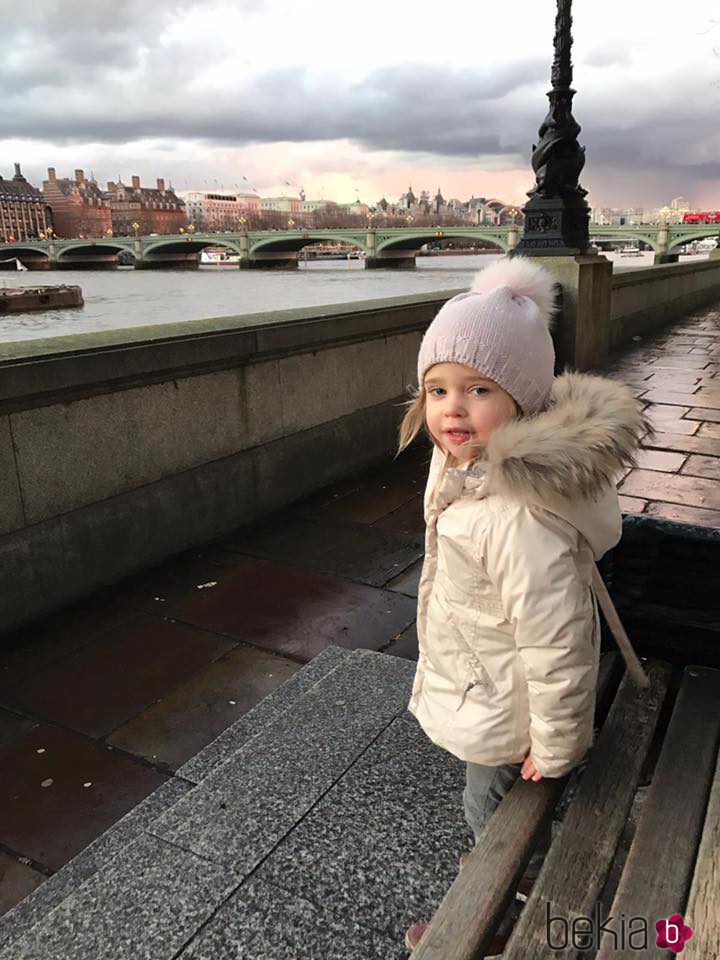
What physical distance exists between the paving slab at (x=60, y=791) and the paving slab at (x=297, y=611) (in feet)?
2.64

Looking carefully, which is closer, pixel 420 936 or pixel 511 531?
pixel 511 531

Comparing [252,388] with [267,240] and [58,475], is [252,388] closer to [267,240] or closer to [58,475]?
[58,475]

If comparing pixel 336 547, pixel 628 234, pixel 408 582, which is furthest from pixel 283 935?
pixel 628 234

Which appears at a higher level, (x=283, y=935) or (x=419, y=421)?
(x=419, y=421)

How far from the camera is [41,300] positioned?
36406 mm

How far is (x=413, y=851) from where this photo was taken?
1770mm

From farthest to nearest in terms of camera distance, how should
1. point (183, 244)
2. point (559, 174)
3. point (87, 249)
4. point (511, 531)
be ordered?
1. point (87, 249)
2. point (183, 244)
3. point (559, 174)
4. point (511, 531)

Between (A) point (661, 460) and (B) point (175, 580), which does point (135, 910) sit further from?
(A) point (661, 460)

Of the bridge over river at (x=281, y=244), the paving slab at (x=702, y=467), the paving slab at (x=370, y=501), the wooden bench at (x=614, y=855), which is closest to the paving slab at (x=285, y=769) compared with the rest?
the wooden bench at (x=614, y=855)

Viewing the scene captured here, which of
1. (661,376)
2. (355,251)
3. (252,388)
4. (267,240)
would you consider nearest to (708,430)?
(661,376)

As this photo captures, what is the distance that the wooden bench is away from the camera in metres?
1.14

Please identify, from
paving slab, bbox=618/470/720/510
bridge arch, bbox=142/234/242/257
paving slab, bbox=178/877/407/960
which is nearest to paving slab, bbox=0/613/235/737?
paving slab, bbox=178/877/407/960

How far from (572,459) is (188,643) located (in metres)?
2.16

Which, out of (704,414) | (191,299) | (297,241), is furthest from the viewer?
(297,241)
